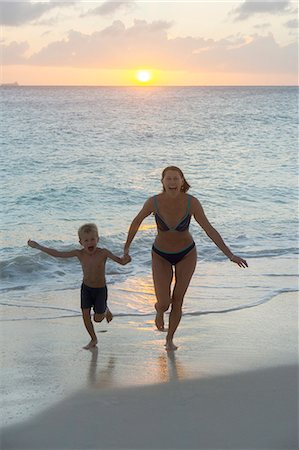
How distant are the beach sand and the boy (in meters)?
0.28

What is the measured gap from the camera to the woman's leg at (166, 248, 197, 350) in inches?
249

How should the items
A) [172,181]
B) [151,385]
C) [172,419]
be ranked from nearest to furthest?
[172,419]
[151,385]
[172,181]

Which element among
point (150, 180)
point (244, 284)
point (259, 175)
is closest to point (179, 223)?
point (244, 284)

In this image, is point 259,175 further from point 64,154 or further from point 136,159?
point 64,154

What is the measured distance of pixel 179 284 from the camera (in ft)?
21.0

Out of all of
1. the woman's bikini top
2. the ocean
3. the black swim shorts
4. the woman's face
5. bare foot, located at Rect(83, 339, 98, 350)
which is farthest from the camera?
the ocean

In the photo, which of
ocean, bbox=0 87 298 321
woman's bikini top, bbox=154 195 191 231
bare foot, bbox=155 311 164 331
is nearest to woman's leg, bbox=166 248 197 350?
bare foot, bbox=155 311 164 331

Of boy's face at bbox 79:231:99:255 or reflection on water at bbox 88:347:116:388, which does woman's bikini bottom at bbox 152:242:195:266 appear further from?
reflection on water at bbox 88:347:116:388

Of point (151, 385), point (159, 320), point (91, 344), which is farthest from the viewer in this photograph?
point (159, 320)

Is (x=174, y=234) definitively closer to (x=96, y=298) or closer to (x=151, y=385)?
(x=96, y=298)

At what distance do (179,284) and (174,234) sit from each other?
461mm

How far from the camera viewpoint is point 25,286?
9.54 m

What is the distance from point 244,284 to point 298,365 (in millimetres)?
3354

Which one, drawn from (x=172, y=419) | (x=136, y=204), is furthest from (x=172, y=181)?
(x=136, y=204)
